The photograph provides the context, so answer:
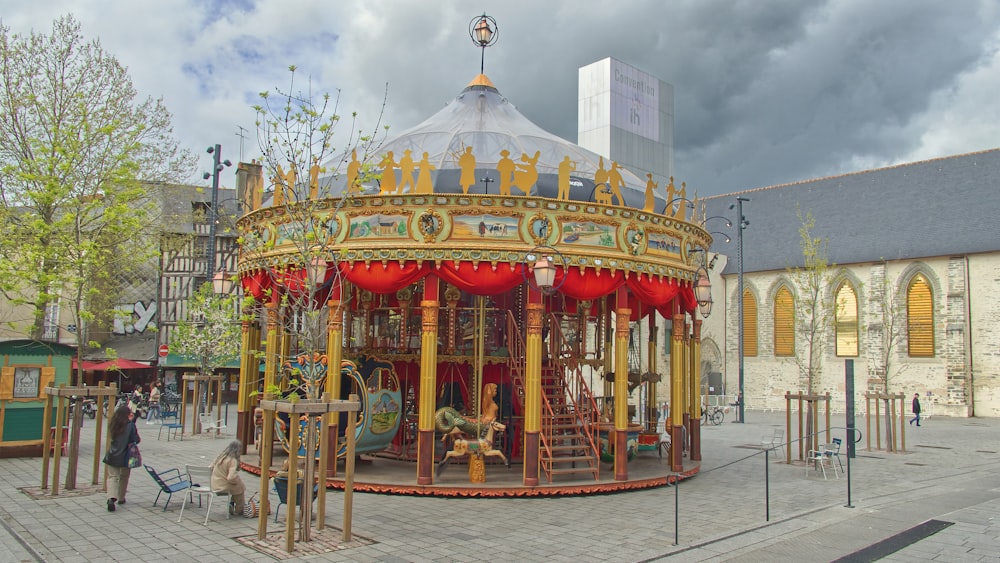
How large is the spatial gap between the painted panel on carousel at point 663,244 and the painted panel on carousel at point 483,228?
2549 millimetres

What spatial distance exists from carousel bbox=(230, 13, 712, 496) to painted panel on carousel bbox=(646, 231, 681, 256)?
0.04 meters

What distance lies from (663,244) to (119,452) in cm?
903

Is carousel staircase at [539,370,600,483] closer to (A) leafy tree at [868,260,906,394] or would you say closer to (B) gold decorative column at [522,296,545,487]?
(B) gold decorative column at [522,296,545,487]

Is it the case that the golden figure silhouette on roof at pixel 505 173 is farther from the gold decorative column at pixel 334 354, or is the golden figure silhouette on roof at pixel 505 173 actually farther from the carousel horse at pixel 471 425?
the carousel horse at pixel 471 425

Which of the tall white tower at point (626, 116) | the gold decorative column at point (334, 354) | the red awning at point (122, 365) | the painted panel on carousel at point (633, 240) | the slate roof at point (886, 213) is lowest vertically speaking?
the red awning at point (122, 365)

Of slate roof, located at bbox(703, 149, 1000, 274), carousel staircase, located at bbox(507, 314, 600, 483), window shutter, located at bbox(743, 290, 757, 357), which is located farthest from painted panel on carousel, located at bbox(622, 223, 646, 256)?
window shutter, located at bbox(743, 290, 757, 357)

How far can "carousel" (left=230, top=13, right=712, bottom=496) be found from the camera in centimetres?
1170

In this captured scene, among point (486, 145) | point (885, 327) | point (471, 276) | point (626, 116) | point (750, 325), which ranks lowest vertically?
point (471, 276)

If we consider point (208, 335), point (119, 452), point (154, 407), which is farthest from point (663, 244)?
point (208, 335)

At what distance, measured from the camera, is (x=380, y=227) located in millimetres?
11883

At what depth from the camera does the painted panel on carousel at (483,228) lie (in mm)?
11758

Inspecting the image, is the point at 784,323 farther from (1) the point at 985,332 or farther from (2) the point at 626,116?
(2) the point at 626,116

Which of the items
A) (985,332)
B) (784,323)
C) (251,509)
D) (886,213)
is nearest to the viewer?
(251,509)

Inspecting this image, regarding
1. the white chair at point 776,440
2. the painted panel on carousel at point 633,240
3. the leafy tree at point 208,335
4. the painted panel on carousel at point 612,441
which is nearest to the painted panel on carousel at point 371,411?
the painted panel on carousel at point 612,441
